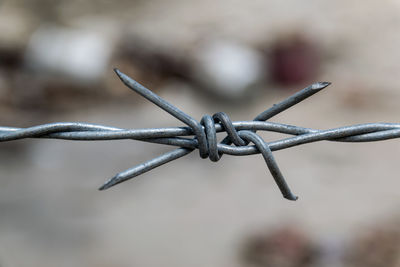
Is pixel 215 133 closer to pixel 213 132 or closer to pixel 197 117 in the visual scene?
pixel 213 132

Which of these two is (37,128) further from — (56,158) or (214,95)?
(214,95)

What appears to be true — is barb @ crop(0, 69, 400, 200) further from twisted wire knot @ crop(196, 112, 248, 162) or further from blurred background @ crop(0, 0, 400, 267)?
blurred background @ crop(0, 0, 400, 267)

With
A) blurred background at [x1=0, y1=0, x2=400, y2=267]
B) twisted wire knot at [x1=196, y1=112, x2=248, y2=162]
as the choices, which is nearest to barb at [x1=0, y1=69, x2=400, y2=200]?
twisted wire knot at [x1=196, y1=112, x2=248, y2=162]

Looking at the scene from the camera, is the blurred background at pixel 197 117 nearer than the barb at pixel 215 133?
No

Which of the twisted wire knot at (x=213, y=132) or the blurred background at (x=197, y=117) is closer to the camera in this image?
the twisted wire knot at (x=213, y=132)

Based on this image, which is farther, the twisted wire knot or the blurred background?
the blurred background

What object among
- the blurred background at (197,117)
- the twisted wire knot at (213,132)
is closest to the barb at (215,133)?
the twisted wire knot at (213,132)

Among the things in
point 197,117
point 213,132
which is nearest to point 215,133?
point 213,132

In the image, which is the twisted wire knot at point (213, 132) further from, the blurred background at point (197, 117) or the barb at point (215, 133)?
the blurred background at point (197, 117)

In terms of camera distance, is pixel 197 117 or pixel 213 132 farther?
pixel 197 117
